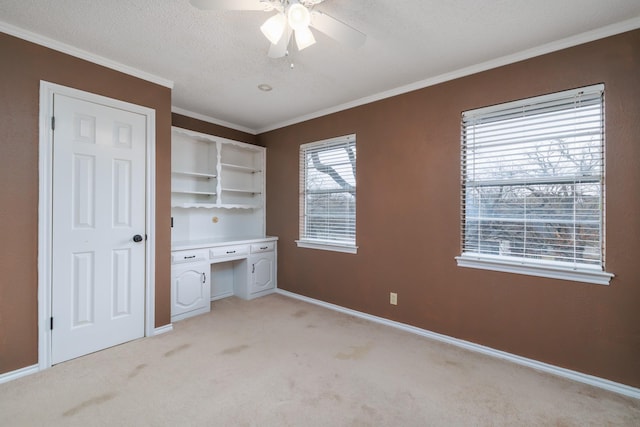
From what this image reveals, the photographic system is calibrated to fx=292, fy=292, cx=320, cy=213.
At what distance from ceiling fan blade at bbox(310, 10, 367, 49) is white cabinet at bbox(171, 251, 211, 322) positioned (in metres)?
2.70

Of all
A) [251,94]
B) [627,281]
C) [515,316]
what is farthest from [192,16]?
[627,281]

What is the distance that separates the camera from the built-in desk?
3295 mm

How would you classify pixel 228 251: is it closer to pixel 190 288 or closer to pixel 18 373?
pixel 190 288

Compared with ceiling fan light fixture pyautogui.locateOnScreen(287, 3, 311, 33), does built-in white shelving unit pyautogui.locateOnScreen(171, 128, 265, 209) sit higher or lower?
lower

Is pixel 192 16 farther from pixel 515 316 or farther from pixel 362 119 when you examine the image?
pixel 515 316

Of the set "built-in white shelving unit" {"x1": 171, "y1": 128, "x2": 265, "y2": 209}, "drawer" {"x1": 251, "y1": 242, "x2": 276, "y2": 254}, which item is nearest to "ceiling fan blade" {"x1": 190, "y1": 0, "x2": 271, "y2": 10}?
"built-in white shelving unit" {"x1": 171, "y1": 128, "x2": 265, "y2": 209}

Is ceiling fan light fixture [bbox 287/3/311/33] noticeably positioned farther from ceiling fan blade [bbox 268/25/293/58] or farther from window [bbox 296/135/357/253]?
window [bbox 296/135/357/253]

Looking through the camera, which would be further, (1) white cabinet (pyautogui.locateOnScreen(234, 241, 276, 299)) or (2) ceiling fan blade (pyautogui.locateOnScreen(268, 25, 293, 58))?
(1) white cabinet (pyautogui.locateOnScreen(234, 241, 276, 299))

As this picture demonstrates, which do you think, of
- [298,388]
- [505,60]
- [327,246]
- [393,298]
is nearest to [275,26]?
[505,60]

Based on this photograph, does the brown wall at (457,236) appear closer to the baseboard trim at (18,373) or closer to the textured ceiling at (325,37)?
the textured ceiling at (325,37)

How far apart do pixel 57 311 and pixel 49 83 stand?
1.80m

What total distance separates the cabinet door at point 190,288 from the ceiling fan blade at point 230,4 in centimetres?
261

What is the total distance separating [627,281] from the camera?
79.7 inches

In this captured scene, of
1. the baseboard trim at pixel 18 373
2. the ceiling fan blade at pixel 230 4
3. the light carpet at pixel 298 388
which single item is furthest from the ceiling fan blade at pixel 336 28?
the baseboard trim at pixel 18 373
